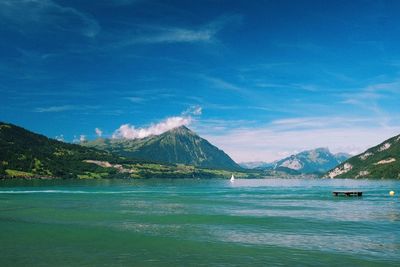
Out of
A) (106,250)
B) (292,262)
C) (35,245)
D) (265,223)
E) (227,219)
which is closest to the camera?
(292,262)

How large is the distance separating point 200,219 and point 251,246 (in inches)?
1262

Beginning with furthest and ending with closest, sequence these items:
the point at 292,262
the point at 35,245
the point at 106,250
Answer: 1. the point at 35,245
2. the point at 106,250
3. the point at 292,262

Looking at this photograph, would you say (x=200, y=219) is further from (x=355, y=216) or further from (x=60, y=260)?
(x=60, y=260)

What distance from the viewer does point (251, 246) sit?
52.1 meters

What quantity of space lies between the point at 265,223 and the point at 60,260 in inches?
1575

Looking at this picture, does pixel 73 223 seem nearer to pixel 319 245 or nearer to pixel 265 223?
pixel 265 223

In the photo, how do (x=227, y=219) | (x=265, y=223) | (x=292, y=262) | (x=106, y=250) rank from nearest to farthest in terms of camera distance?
(x=292, y=262) < (x=106, y=250) < (x=265, y=223) < (x=227, y=219)

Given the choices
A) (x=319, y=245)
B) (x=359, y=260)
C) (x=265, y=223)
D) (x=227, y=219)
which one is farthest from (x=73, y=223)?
(x=359, y=260)

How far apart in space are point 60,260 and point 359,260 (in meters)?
31.0

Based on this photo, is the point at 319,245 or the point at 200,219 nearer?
the point at 319,245

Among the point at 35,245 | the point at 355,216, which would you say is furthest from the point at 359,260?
the point at 355,216

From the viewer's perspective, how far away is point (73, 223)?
76.4 m

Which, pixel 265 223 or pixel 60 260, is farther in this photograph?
pixel 265 223

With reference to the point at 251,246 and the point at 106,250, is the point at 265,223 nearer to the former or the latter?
the point at 251,246
